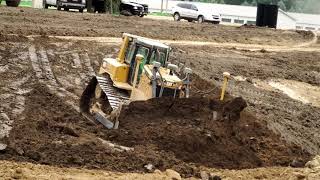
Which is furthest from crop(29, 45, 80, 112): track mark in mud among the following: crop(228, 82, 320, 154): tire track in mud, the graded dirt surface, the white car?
the white car

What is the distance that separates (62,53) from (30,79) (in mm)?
3897

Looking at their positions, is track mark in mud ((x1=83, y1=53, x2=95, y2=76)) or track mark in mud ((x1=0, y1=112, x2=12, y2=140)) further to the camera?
track mark in mud ((x1=83, y1=53, x2=95, y2=76))

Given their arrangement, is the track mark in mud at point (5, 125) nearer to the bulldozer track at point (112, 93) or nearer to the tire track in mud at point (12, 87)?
the tire track in mud at point (12, 87)

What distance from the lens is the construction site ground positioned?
1139cm

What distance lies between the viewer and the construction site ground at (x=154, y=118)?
448 inches

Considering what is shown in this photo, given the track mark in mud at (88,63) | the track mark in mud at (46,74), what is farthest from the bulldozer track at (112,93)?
the track mark in mud at (88,63)

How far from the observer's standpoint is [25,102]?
16.3 metres

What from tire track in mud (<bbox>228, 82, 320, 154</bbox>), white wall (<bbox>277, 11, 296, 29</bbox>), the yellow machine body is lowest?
white wall (<bbox>277, 11, 296, 29</bbox>)

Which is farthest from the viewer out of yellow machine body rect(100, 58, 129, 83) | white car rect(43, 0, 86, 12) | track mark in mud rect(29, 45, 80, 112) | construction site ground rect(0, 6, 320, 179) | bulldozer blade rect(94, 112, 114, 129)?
white car rect(43, 0, 86, 12)

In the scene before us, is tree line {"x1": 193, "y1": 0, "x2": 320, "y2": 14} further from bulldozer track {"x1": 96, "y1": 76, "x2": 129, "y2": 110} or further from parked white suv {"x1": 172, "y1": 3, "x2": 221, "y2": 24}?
bulldozer track {"x1": 96, "y1": 76, "x2": 129, "y2": 110}

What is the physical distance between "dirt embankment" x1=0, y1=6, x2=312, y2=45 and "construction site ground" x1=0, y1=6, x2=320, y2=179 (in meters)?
0.23

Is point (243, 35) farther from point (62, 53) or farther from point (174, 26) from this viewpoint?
point (62, 53)

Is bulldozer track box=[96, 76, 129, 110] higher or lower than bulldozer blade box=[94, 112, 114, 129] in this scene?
higher

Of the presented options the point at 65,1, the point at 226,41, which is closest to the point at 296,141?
the point at 226,41
